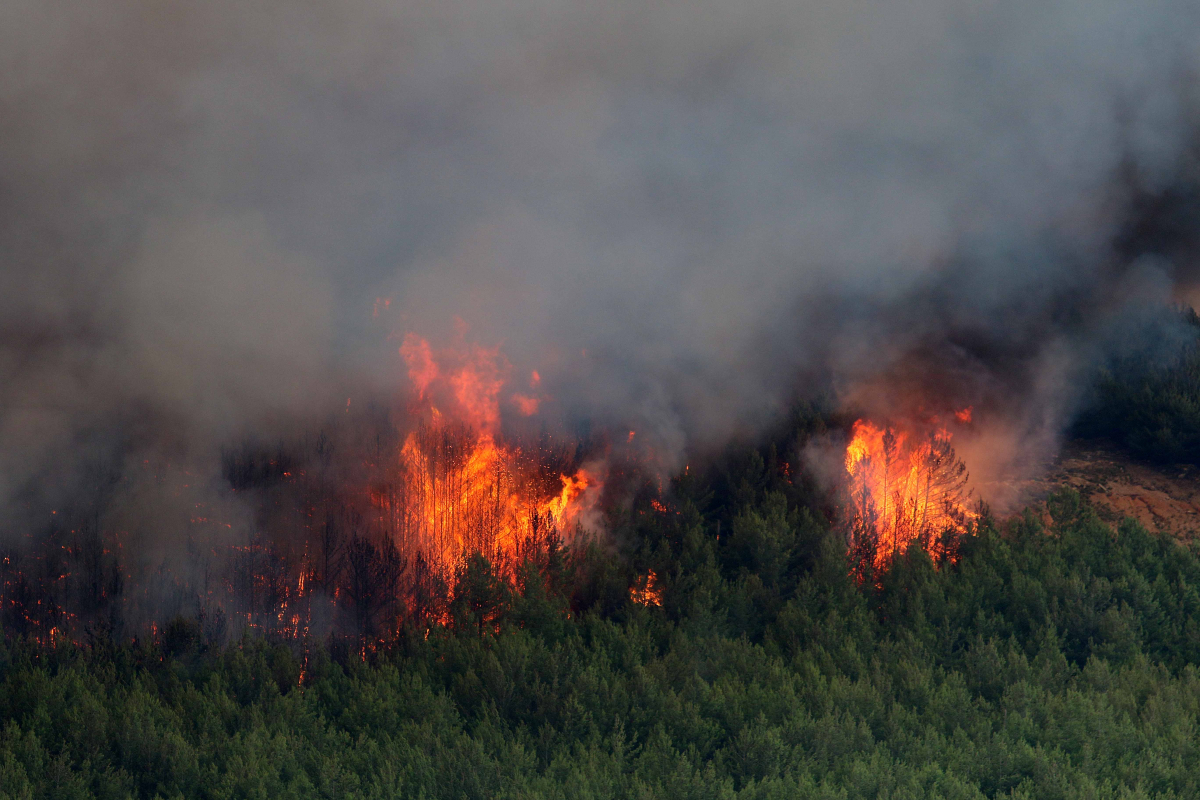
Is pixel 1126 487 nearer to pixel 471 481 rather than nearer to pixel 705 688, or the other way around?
pixel 705 688

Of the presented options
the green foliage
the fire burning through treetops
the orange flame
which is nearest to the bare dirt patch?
the green foliage

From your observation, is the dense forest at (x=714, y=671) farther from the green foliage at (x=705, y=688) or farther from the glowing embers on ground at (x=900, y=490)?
the glowing embers on ground at (x=900, y=490)

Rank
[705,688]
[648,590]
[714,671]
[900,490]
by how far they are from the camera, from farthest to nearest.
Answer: [900,490] < [648,590] < [714,671] < [705,688]

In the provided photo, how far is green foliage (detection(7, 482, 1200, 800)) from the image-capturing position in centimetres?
1069

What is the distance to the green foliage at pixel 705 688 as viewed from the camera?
1069 centimetres

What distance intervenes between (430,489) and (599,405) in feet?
11.2

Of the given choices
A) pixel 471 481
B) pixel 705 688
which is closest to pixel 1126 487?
pixel 705 688

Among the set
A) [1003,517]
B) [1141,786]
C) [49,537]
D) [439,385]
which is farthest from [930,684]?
[49,537]

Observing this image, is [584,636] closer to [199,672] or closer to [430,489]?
[430,489]

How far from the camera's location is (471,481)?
714 inches

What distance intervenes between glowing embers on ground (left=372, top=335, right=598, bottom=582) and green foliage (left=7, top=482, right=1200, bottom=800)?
1.29 metres

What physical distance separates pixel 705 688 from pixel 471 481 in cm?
689

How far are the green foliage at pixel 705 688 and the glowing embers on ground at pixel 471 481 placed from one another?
1.29m

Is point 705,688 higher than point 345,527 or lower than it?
lower
